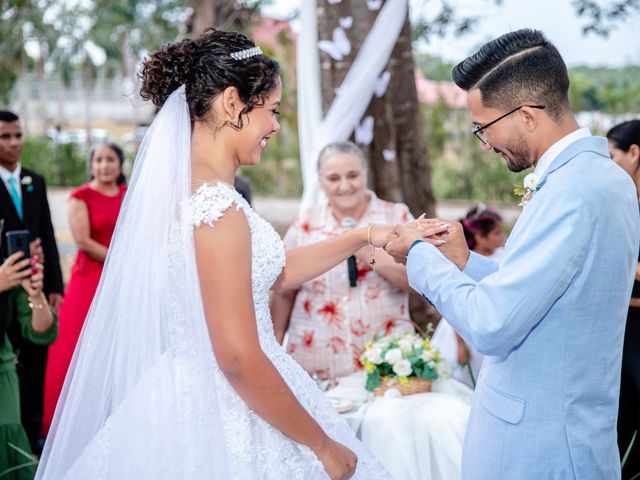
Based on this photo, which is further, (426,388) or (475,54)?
(426,388)

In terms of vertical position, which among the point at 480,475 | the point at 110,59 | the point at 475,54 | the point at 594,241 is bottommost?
the point at 480,475

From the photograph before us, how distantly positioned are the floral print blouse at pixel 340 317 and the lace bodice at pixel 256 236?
1.70 meters

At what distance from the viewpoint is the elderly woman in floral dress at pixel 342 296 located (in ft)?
13.8

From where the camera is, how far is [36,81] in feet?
252

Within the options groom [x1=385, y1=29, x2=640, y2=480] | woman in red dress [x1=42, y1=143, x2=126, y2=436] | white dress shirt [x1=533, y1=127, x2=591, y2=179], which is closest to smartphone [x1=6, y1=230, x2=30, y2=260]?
woman in red dress [x1=42, y1=143, x2=126, y2=436]

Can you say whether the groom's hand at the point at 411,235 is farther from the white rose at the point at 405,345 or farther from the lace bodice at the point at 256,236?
the white rose at the point at 405,345

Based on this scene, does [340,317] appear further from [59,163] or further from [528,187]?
[59,163]

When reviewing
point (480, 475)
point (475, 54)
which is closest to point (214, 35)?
point (475, 54)

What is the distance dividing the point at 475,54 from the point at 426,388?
195cm

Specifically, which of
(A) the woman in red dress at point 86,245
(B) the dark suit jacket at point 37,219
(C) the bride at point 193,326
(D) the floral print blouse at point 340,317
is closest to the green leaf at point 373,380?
(D) the floral print blouse at point 340,317

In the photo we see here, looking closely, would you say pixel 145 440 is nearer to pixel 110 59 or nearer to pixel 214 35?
pixel 214 35

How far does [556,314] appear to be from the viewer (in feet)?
6.79

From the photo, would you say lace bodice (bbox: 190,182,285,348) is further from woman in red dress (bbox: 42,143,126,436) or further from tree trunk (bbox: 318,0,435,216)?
woman in red dress (bbox: 42,143,126,436)

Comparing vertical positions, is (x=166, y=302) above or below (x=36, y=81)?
below
